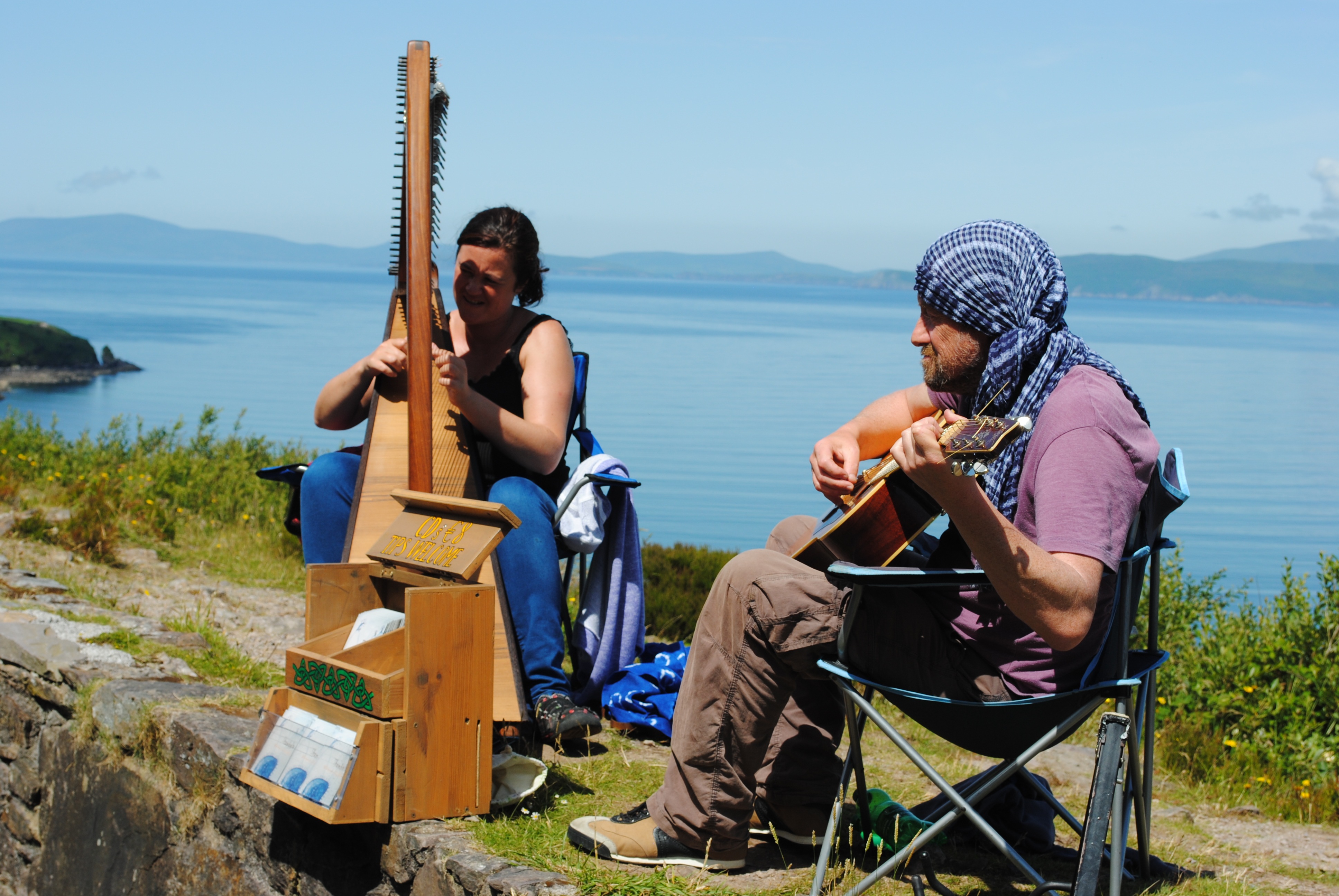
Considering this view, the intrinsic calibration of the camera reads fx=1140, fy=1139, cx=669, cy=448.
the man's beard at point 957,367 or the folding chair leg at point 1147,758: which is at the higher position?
the man's beard at point 957,367

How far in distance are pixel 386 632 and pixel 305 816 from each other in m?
0.57

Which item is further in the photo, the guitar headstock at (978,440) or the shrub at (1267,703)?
the shrub at (1267,703)

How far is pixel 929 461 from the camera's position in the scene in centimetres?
180

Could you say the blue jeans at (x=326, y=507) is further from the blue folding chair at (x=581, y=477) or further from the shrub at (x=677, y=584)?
the shrub at (x=677, y=584)

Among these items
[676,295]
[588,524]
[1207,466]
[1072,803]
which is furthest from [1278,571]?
[676,295]

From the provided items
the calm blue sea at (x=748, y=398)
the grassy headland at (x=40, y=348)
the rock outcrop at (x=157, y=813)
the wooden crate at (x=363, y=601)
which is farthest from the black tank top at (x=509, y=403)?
the grassy headland at (x=40, y=348)

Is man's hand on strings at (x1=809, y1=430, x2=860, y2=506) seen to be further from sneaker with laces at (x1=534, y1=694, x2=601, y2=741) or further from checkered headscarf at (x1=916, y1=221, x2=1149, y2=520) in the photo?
sneaker with laces at (x1=534, y1=694, x2=601, y2=741)

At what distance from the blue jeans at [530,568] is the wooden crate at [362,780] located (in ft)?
2.36

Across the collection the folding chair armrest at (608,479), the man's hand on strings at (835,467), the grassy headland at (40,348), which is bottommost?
the grassy headland at (40,348)

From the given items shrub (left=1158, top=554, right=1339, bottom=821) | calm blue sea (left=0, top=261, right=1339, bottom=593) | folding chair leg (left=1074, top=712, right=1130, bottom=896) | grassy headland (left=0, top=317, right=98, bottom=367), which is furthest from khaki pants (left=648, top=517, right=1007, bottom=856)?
grassy headland (left=0, top=317, right=98, bottom=367)

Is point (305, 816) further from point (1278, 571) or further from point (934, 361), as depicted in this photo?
point (1278, 571)

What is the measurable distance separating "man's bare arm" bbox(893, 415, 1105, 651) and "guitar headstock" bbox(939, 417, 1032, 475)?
16 millimetres

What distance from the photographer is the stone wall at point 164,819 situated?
8.41ft

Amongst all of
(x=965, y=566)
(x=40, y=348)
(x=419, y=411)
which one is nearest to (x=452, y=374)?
(x=419, y=411)
